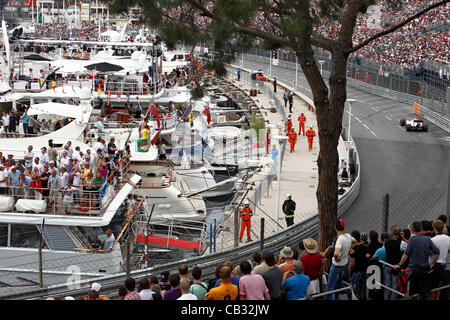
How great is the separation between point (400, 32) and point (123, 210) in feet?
147

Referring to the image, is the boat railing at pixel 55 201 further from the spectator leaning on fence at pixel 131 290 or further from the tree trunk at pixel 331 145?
the spectator leaning on fence at pixel 131 290

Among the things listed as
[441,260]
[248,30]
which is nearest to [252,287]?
[441,260]

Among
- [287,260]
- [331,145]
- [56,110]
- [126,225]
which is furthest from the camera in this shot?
[56,110]

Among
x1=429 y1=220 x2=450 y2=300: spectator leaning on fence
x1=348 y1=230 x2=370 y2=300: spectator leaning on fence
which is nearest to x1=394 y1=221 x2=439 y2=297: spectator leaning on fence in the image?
x1=429 y1=220 x2=450 y2=300: spectator leaning on fence

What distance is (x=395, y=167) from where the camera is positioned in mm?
32688

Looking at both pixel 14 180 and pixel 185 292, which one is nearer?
pixel 185 292

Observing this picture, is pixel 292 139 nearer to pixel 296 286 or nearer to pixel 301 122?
pixel 301 122

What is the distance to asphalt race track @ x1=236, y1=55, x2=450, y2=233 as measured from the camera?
22716 millimetres

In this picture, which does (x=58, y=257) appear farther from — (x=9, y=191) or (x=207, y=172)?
(x=207, y=172)

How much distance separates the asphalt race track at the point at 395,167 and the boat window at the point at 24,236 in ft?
29.5

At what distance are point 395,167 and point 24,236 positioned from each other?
63.2 feet

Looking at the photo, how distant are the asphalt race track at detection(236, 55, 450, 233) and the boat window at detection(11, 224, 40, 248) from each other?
354 inches

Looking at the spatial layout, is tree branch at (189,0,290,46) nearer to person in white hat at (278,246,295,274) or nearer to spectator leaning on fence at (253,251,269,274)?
person in white hat at (278,246,295,274)

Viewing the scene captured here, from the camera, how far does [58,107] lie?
81.7 feet
